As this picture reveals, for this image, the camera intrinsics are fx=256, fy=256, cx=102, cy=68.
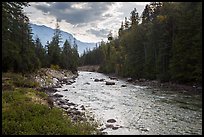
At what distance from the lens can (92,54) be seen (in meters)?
178

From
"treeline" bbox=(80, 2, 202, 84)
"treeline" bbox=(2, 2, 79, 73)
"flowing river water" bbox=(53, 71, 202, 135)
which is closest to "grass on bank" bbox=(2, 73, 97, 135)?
"flowing river water" bbox=(53, 71, 202, 135)

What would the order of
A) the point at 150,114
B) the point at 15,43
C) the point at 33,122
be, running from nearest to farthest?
the point at 33,122
the point at 150,114
the point at 15,43

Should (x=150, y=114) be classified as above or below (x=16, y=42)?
below

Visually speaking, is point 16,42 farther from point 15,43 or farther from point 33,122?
point 33,122

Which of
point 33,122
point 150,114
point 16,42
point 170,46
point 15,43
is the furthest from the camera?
point 170,46

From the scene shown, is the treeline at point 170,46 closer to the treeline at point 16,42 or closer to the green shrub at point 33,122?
the treeline at point 16,42

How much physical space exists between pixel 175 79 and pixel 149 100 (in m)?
19.1

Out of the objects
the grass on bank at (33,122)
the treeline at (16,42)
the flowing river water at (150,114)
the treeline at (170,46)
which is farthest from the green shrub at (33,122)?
the treeline at (170,46)

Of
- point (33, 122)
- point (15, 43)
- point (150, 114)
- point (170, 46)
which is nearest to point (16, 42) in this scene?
point (15, 43)

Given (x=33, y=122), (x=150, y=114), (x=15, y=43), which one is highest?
(x=15, y=43)

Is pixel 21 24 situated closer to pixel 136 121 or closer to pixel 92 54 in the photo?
pixel 136 121

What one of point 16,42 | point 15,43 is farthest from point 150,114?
point 16,42

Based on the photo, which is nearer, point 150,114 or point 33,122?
point 33,122

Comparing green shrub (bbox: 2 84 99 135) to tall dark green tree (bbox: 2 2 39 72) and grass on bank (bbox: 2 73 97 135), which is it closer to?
grass on bank (bbox: 2 73 97 135)
